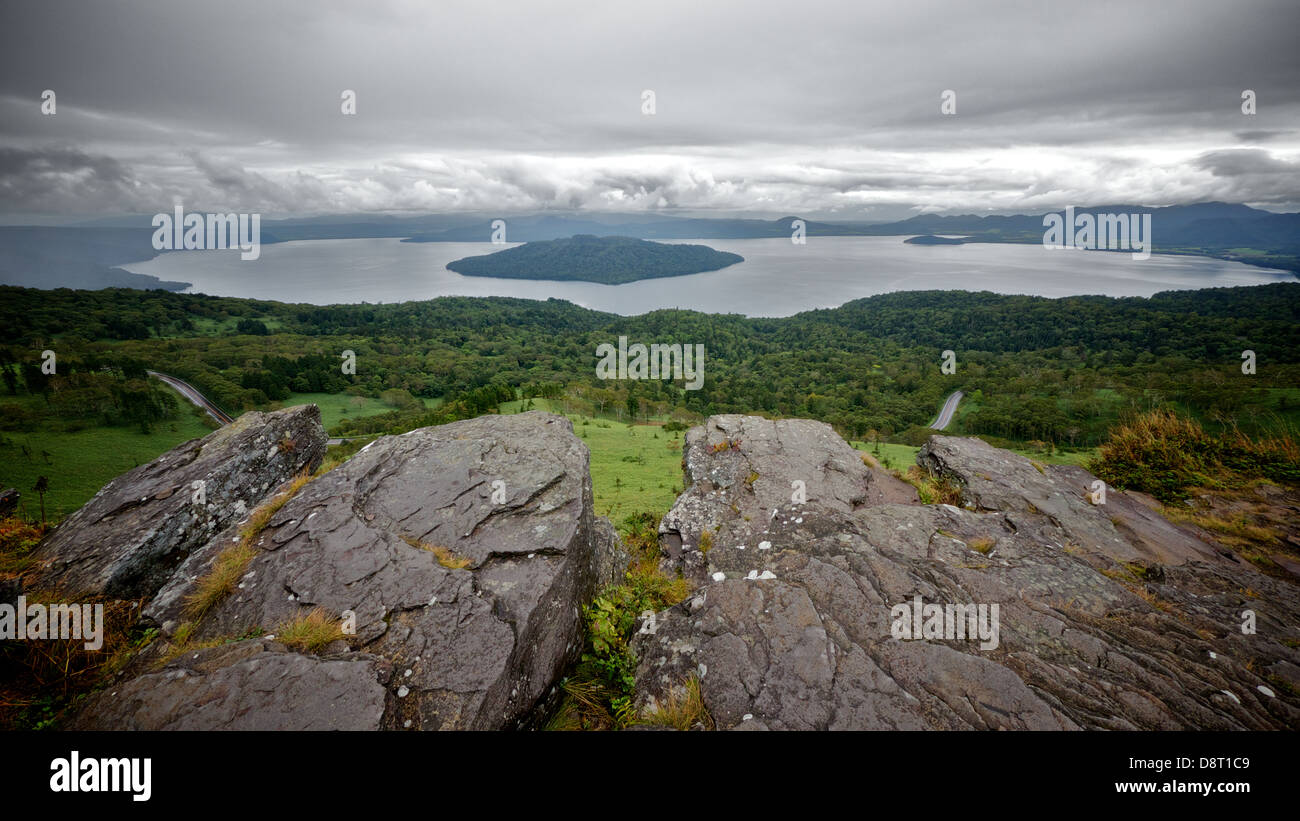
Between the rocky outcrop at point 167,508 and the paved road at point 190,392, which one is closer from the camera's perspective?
the rocky outcrop at point 167,508

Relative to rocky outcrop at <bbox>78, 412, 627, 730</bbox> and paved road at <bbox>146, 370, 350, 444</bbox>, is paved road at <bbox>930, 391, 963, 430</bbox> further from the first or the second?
paved road at <bbox>146, 370, 350, 444</bbox>

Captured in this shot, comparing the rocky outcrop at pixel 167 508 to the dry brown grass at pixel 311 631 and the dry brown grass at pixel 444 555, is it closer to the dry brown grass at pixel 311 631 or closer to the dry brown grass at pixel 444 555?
the dry brown grass at pixel 311 631

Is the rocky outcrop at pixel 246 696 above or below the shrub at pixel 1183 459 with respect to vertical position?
below

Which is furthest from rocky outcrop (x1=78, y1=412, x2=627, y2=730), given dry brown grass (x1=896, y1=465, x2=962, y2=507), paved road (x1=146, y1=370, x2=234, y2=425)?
paved road (x1=146, y1=370, x2=234, y2=425)

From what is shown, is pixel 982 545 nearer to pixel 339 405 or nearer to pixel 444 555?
pixel 444 555

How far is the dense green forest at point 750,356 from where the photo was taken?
44875 mm

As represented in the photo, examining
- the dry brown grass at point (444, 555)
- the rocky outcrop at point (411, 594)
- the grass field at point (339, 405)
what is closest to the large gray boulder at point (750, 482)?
the rocky outcrop at point (411, 594)

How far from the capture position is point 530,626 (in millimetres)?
4875

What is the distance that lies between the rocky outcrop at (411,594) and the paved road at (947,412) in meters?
69.6

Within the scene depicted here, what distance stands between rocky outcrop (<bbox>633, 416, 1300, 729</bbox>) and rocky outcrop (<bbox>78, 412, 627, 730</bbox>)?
4.41 feet

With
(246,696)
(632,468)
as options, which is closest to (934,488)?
(632,468)

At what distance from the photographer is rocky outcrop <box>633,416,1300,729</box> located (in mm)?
4062
